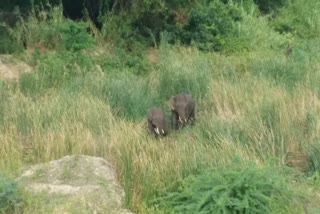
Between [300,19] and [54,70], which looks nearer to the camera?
[54,70]

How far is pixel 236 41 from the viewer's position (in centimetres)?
1680

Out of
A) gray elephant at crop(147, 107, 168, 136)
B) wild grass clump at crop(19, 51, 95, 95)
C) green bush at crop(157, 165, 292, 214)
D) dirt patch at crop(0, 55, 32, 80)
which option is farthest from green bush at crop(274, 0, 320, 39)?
green bush at crop(157, 165, 292, 214)

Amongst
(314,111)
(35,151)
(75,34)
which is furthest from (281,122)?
(75,34)

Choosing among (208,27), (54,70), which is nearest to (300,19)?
(208,27)

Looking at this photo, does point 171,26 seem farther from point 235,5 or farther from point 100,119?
point 100,119

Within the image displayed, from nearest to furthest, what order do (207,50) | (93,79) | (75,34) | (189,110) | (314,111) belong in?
1. (314,111)
2. (189,110)
3. (93,79)
4. (75,34)
5. (207,50)

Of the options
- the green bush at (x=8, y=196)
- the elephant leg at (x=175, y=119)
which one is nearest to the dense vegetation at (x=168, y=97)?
the green bush at (x=8, y=196)

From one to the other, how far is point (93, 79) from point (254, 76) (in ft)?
8.81

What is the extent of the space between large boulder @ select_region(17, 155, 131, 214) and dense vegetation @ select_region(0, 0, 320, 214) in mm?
231

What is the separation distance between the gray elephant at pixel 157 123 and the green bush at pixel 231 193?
2026 millimetres

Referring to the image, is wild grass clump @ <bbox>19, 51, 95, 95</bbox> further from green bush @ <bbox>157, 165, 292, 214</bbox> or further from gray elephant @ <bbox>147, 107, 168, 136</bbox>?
green bush @ <bbox>157, 165, 292, 214</bbox>

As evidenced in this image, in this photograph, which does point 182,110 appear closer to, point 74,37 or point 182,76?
point 182,76

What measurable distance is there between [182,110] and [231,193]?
3267 millimetres

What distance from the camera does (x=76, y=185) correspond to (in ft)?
25.4
